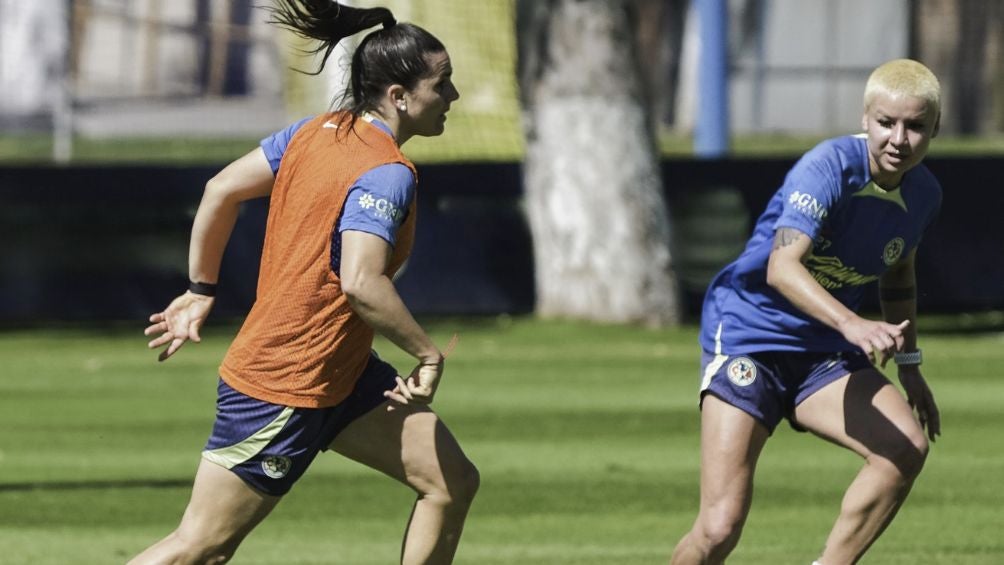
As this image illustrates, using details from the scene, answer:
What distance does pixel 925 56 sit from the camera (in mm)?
36438

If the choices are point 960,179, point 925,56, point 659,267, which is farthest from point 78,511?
point 925,56

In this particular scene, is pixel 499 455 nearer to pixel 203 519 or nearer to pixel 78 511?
pixel 78 511

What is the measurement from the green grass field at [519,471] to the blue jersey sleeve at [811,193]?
2281mm

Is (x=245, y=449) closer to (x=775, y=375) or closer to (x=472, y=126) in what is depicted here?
(x=775, y=375)

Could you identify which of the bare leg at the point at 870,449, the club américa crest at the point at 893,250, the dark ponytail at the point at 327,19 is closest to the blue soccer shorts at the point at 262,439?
the dark ponytail at the point at 327,19

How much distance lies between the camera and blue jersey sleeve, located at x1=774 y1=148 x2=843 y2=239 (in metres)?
6.04

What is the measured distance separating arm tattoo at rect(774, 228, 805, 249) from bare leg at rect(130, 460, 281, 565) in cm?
173

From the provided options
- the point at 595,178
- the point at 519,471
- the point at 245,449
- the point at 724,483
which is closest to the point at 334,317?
the point at 245,449

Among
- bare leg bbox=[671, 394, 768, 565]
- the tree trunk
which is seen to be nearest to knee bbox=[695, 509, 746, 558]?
bare leg bbox=[671, 394, 768, 565]

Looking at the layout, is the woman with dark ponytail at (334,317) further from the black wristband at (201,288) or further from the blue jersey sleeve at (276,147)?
the black wristband at (201,288)

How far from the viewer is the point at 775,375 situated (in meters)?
6.41

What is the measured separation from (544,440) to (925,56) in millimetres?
26392

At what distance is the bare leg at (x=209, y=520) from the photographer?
5.61 metres

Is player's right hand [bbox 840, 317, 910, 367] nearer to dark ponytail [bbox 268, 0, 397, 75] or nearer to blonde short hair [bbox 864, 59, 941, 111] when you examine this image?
blonde short hair [bbox 864, 59, 941, 111]
